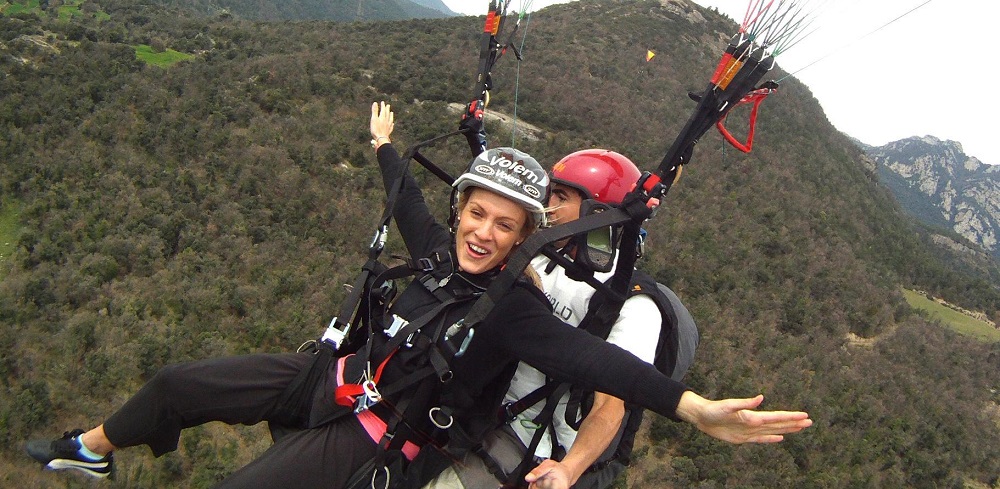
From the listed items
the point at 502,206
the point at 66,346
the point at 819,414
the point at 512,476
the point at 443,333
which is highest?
the point at 502,206

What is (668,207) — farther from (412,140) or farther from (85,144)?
(85,144)

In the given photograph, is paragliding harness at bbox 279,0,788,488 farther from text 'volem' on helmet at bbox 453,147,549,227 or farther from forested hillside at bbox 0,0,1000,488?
forested hillside at bbox 0,0,1000,488

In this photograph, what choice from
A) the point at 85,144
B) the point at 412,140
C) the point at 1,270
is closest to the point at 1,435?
the point at 1,270

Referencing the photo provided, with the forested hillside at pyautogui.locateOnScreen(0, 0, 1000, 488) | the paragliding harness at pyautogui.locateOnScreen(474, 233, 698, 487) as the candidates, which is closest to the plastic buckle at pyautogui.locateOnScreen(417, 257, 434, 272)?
the paragliding harness at pyautogui.locateOnScreen(474, 233, 698, 487)

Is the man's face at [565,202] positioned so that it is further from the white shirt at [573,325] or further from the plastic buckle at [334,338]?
the plastic buckle at [334,338]

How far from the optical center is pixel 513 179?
8.00 feet

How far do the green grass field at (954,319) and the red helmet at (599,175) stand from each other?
90.8 ft

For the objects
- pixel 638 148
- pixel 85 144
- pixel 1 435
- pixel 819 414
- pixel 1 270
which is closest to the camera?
pixel 1 435

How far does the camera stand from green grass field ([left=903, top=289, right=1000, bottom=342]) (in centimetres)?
2559

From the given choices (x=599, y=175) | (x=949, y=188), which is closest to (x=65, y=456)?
(x=599, y=175)

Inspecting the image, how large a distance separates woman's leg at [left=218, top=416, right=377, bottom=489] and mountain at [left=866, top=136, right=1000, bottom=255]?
125 meters

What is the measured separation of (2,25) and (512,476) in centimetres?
3116

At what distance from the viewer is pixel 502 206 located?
2453mm

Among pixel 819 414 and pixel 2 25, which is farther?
pixel 2 25
